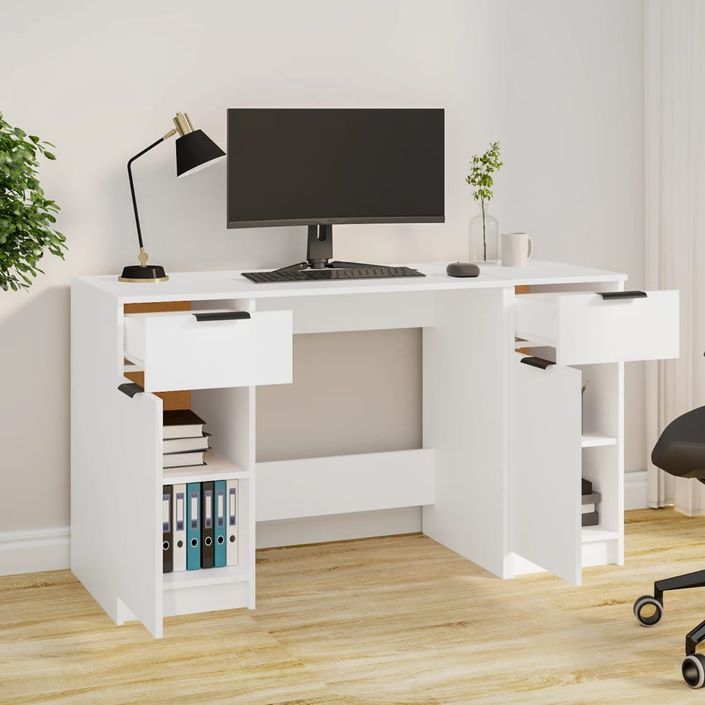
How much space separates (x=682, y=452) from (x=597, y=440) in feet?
2.16

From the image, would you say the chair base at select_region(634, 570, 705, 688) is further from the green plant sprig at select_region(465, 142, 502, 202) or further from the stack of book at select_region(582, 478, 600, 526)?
the green plant sprig at select_region(465, 142, 502, 202)

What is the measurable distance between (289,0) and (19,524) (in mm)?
1694

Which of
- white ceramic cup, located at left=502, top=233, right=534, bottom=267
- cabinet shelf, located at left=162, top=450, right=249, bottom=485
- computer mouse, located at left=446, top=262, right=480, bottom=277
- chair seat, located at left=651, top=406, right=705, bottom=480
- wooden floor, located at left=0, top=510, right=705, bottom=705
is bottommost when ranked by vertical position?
wooden floor, located at left=0, top=510, right=705, bottom=705

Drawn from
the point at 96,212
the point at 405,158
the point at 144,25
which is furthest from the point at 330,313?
the point at 144,25

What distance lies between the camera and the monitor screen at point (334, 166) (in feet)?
11.3

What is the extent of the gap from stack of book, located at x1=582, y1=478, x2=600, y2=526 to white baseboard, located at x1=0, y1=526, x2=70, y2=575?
1473mm

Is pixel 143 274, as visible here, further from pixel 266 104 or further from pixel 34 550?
pixel 34 550

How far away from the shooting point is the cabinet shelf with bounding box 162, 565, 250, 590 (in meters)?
3.13

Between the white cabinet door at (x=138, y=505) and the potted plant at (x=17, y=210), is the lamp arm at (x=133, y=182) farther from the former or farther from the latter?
the white cabinet door at (x=138, y=505)

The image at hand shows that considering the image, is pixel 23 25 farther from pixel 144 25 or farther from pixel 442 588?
pixel 442 588

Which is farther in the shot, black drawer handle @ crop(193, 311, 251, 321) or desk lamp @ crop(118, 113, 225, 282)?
desk lamp @ crop(118, 113, 225, 282)

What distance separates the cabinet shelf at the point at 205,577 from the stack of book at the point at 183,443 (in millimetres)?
278

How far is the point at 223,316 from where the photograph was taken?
9.64 feet

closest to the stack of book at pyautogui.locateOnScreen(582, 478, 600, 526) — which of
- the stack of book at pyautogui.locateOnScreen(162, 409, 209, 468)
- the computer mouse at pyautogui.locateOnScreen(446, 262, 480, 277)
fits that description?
the computer mouse at pyautogui.locateOnScreen(446, 262, 480, 277)
